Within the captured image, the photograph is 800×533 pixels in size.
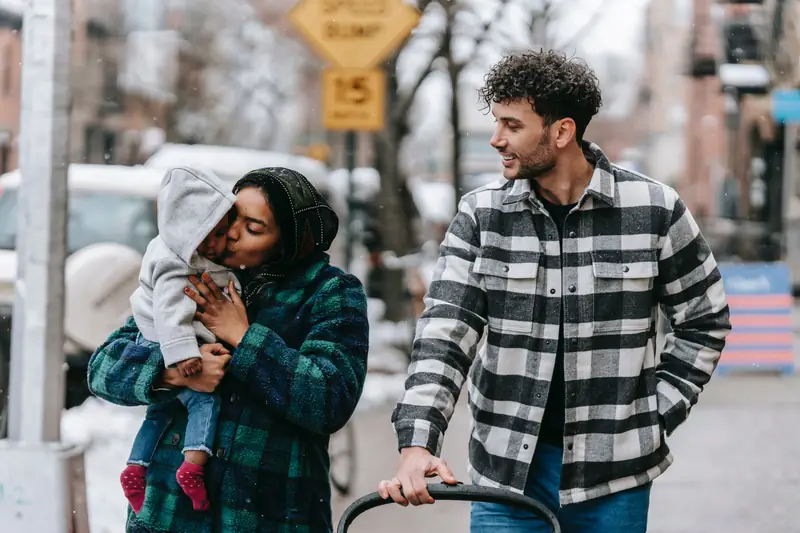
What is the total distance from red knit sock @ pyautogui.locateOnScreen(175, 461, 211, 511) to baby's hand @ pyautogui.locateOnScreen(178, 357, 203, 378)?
20 cm

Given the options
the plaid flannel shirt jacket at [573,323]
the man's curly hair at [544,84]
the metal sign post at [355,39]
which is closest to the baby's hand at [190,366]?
the plaid flannel shirt jacket at [573,323]

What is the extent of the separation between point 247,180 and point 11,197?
27.3 ft

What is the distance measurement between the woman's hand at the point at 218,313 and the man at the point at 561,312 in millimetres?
425

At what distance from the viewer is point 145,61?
3825 cm

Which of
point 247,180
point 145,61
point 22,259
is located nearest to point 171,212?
point 247,180

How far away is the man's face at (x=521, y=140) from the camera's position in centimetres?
286

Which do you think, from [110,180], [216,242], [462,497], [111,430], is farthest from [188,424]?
[110,180]

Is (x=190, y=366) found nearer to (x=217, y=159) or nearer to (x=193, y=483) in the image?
(x=193, y=483)

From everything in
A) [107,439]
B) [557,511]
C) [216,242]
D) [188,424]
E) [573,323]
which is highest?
[216,242]

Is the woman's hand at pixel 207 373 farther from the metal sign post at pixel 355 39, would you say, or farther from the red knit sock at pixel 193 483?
the metal sign post at pixel 355 39

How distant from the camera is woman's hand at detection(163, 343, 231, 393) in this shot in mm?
2662

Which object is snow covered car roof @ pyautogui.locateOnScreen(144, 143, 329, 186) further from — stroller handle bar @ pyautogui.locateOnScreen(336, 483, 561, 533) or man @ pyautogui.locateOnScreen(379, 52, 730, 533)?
stroller handle bar @ pyautogui.locateOnScreen(336, 483, 561, 533)

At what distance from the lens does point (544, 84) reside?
2852mm

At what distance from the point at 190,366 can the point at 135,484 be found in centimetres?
34
